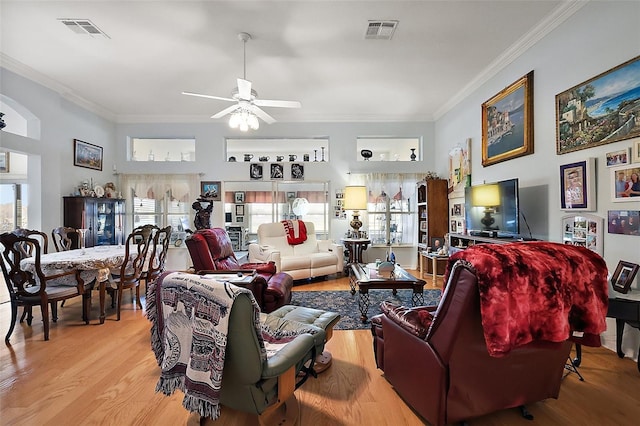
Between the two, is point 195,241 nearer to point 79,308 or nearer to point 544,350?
point 79,308

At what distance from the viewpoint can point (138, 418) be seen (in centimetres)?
176

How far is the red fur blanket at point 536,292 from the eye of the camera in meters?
1.30

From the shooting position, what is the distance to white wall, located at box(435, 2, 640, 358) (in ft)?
7.88

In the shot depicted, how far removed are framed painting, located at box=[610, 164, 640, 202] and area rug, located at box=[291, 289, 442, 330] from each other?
2141 mm

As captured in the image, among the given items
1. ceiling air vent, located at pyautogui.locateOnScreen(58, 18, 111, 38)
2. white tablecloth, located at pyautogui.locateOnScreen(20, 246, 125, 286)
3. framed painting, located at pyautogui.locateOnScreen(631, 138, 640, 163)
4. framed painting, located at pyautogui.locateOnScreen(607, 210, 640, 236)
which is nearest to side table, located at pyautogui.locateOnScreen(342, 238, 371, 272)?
framed painting, located at pyautogui.locateOnScreen(607, 210, 640, 236)

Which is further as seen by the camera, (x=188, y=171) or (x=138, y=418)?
(x=188, y=171)

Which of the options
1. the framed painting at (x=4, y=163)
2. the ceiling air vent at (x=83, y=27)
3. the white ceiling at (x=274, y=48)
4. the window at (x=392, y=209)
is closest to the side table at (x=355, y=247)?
the window at (x=392, y=209)

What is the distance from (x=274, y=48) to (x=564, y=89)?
10.3 ft

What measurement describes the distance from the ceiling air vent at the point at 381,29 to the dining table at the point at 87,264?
3702 mm

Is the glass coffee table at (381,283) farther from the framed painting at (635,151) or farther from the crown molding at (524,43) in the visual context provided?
the crown molding at (524,43)

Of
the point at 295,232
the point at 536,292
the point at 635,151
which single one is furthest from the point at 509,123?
the point at 295,232

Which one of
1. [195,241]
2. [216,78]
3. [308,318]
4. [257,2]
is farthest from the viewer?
[216,78]

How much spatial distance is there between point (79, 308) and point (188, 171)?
10.4 ft

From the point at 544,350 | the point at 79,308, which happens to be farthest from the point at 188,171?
the point at 544,350
